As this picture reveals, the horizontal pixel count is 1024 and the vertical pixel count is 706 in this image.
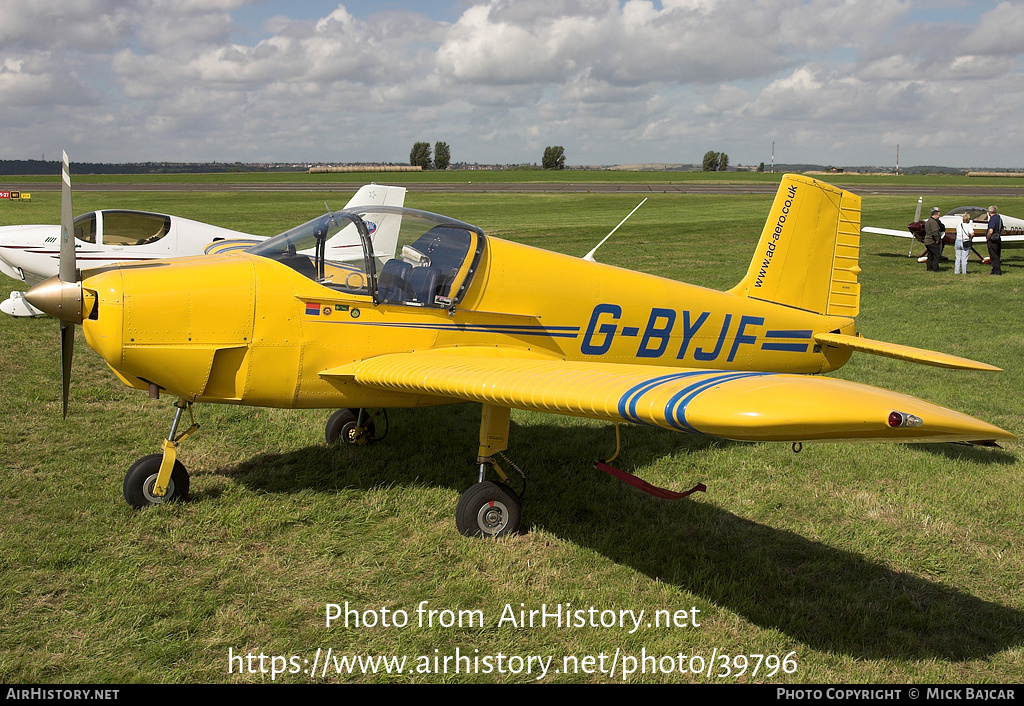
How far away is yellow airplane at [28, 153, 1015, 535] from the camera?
3783mm

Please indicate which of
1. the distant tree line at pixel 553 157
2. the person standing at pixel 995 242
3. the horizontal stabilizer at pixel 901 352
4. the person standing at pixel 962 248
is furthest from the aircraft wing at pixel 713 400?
the distant tree line at pixel 553 157

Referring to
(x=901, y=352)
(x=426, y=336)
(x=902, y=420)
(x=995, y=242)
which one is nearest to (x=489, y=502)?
(x=426, y=336)

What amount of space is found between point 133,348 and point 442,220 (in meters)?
2.26

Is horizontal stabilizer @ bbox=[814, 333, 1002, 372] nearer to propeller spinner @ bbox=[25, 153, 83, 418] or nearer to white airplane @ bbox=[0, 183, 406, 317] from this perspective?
propeller spinner @ bbox=[25, 153, 83, 418]

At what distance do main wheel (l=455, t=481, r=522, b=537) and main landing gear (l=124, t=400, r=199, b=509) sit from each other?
6.18 feet

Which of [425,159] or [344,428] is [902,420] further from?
[425,159]

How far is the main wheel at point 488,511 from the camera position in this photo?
4590 mm

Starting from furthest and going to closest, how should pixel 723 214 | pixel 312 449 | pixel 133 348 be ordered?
pixel 723 214
pixel 312 449
pixel 133 348

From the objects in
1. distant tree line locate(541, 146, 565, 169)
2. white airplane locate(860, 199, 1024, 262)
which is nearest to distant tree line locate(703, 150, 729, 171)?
distant tree line locate(541, 146, 565, 169)

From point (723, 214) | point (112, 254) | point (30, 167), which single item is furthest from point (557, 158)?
point (112, 254)

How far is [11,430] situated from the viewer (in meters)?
6.15

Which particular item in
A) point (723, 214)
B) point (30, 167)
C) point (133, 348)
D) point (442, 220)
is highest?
point (30, 167)

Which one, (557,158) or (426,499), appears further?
(557,158)

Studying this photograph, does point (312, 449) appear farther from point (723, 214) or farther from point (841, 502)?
point (723, 214)
